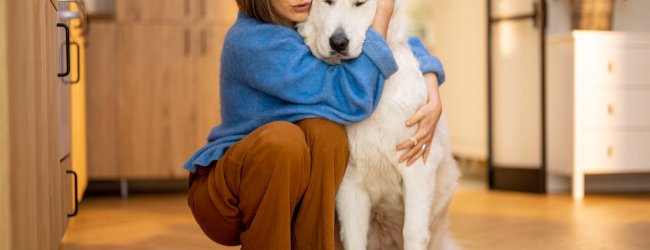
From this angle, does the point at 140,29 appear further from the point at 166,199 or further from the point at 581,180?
the point at 581,180

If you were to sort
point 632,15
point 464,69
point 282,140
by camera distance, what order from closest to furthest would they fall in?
point 282,140
point 632,15
point 464,69

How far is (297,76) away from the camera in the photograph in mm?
1759

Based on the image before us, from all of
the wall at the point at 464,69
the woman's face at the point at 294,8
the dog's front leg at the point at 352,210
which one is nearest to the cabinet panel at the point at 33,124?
the woman's face at the point at 294,8

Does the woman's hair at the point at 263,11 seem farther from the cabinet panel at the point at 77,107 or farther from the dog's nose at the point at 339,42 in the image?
the cabinet panel at the point at 77,107

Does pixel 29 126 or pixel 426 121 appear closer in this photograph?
pixel 29 126

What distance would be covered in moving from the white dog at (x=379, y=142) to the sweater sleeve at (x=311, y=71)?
0.03 meters

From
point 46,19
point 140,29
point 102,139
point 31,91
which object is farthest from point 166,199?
point 31,91

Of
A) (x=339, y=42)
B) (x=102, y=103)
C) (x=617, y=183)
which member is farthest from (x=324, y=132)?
(x=617, y=183)

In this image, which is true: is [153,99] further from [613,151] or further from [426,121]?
[426,121]

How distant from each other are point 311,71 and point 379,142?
0.74 feet

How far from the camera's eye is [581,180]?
4.16m

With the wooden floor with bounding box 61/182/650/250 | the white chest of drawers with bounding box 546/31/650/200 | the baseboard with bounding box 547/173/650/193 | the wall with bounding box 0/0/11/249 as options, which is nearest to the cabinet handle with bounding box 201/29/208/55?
the wooden floor with bounding box 61/182/650/250

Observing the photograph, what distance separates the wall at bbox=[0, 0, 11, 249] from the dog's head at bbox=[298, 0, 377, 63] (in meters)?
0.71

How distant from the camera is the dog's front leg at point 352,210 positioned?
1845 millimetres
